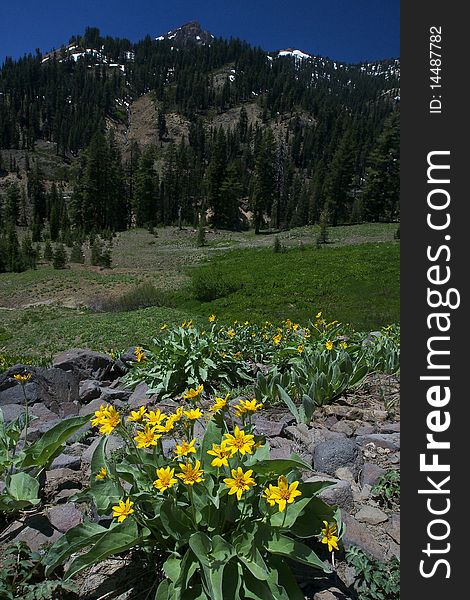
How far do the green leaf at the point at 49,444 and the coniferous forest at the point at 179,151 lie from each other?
43.2 metres

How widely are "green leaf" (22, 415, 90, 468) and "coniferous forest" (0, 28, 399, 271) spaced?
43.2 meters

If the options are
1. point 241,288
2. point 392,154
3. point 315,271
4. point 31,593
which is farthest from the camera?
point 392,154

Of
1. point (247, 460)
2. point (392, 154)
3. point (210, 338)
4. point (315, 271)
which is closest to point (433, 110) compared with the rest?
point (247, 460)

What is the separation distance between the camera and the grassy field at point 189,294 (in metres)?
15.1

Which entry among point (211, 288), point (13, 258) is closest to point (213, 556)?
point (211, 288)

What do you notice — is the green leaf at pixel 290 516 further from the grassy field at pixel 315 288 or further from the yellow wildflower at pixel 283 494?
the grassy field at pixel 315 288

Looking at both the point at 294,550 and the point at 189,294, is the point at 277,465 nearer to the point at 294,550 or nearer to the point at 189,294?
the point at 294,550

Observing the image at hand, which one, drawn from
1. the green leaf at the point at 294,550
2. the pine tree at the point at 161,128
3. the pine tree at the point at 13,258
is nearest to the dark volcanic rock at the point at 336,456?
the green leaf at the point at 294,550

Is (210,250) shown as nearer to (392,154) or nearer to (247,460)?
(392,154)

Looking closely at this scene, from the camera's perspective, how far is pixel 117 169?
78.7 m

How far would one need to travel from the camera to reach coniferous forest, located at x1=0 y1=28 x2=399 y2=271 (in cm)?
6025

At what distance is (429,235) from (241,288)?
66.0 feet

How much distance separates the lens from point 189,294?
22312 millimetres

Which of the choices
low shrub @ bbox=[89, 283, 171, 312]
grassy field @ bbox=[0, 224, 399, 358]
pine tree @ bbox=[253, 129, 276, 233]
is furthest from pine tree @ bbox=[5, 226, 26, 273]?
pine tree @ bbox=[253, 129, 276, 233]
